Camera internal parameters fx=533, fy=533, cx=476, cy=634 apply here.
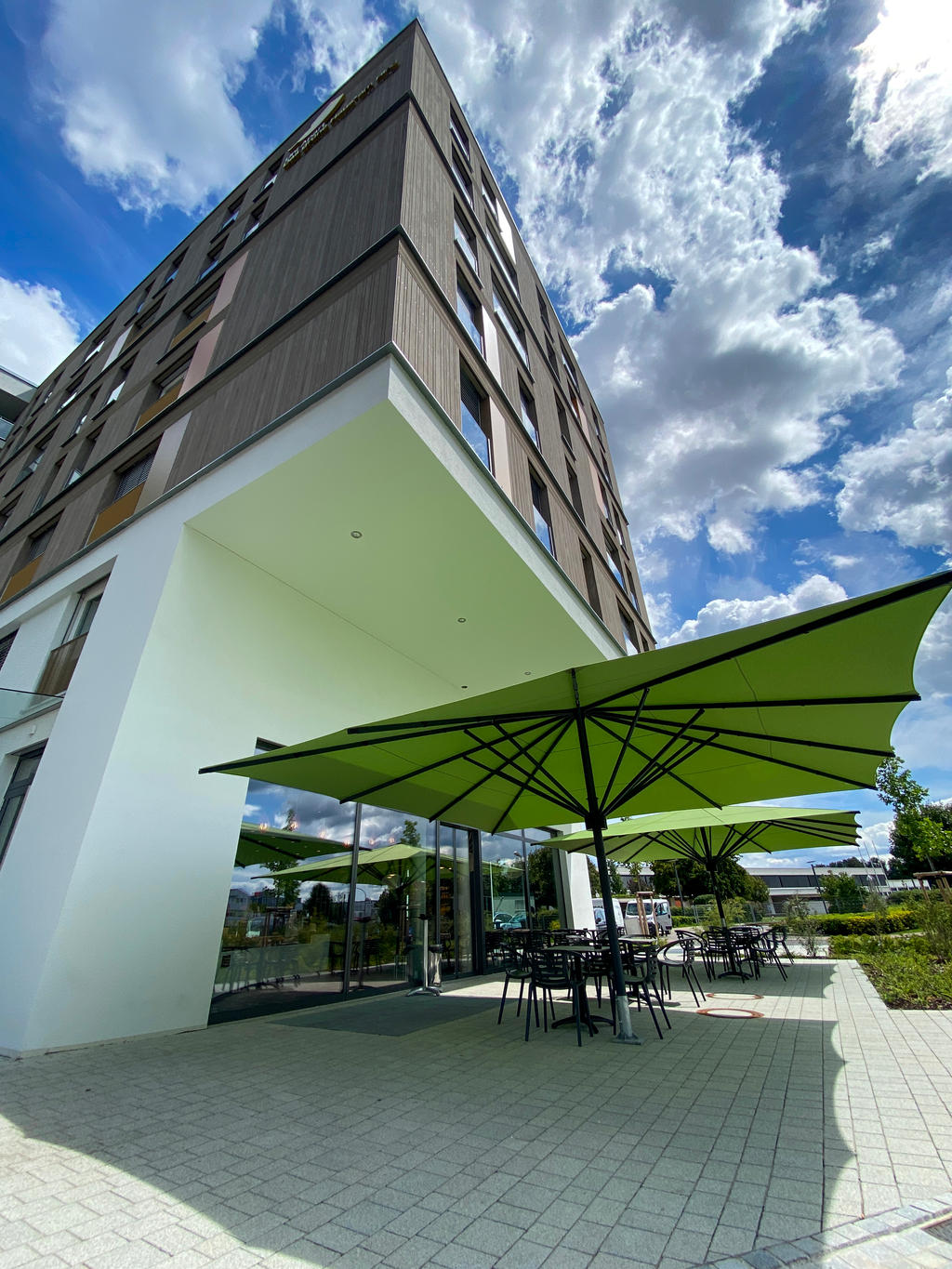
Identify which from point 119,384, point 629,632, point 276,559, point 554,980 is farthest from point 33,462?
point 554,980

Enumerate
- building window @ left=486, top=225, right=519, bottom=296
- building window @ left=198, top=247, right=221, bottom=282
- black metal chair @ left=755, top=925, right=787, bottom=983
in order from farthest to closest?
building window @ left=198, top=247, right=221, bottom=282
building window @ left=486, top=225, right=519, bottom=296
black metal chair @ left=755, top=925, right=787, bottom=983

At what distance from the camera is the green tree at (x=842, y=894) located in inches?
922

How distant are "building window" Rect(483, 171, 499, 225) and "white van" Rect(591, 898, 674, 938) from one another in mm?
21787

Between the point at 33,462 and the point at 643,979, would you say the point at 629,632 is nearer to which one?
the point at 643,979

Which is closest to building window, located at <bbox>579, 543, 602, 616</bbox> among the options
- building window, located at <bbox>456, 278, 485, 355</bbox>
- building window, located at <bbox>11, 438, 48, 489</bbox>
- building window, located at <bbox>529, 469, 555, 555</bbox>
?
building window, located at <bbox>529, 469, 555, 555</bbox>

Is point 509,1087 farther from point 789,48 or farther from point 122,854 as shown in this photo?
point 789,48

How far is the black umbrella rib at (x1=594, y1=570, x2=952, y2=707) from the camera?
3.14 meters

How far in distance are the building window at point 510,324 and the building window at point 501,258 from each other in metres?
1.02

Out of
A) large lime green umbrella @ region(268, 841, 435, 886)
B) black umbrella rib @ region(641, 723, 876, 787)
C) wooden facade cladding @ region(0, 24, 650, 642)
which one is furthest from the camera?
large lime green umbrella @ region(268, 841, 435, 886)

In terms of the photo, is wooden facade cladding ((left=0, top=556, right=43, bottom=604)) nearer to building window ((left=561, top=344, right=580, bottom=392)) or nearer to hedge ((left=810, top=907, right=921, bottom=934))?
building window ((left=561, top=344, right=580, bottom=392))

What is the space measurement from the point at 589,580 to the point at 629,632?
449 cm

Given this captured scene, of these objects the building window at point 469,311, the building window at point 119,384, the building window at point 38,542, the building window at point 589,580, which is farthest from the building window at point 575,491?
the building window at point 38,542

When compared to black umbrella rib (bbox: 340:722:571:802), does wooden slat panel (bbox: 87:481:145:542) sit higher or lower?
higher

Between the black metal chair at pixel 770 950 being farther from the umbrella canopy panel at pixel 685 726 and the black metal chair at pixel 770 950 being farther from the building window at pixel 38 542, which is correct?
the building window at pixel 38 542
